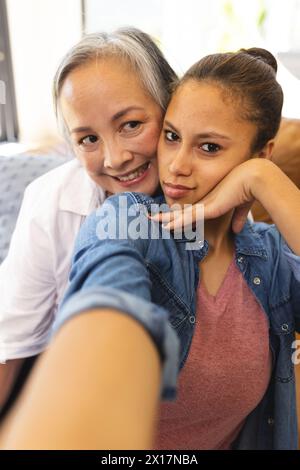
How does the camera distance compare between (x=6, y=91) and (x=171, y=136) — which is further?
(x=6, y=91)

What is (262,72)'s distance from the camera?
0.77 m

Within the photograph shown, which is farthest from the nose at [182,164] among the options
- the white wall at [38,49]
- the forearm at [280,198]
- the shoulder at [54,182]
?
the white wall at [38,49]

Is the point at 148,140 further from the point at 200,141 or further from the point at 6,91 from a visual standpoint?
the point at 6,91

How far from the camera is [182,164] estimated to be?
29.7 inches

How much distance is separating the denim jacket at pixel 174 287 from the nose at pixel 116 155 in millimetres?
112

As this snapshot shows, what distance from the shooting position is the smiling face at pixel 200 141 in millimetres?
734

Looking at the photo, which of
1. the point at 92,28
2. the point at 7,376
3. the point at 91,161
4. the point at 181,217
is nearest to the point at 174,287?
the point at 181,217

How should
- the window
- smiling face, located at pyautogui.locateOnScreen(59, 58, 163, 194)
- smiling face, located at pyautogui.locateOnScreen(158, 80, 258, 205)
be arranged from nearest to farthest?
smiling face, located at pyautogui.locateOnScreen(158, 80, 258, 205), smiling face, located at pyautogui.locateOnScreen(59, 58, 163, 194), the window

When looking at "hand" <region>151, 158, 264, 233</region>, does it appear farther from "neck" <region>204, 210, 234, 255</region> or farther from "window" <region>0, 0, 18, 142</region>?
"window" <region>0, 0, 18, 142</region>

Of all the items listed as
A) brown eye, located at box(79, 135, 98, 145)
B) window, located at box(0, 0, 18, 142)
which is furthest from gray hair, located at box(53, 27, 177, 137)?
window, located at box(0, 0, 18, 142)

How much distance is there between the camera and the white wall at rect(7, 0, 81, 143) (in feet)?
8.82

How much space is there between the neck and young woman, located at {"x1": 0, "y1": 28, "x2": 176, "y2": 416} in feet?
0.56

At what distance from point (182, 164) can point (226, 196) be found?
10 centimetres
